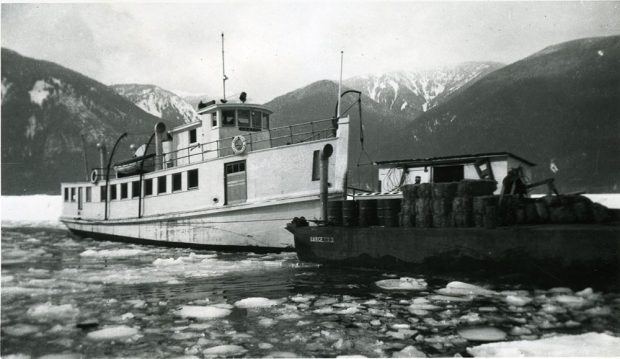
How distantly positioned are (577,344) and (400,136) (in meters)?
22.5

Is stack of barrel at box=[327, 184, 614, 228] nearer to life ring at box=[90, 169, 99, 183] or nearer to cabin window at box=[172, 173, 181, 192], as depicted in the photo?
cabin window at box=[172, 173, 181, 192]

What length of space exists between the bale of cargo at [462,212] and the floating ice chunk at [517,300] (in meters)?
1.39

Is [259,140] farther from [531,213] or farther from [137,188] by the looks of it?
[531,213]

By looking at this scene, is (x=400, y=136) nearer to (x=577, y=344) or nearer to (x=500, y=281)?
(x=500, y=281)

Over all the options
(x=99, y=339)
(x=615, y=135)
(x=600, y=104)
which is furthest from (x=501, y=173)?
(x=99, y=339)

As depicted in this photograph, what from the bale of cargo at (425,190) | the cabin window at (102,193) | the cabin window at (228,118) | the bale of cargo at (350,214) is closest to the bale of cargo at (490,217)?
the bale of cargo at (425,190)

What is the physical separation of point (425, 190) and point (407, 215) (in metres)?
0.51

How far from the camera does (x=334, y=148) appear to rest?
1012 cm

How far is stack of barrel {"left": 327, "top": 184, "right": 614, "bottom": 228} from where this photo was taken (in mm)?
6238

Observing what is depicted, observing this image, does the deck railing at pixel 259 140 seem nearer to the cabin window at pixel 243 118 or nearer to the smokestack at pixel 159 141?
the smokestack at pixel 159 141

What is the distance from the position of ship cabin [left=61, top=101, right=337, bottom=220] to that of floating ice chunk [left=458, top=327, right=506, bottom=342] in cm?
614

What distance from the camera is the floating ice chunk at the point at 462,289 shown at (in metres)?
5.75

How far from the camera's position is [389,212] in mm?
7465

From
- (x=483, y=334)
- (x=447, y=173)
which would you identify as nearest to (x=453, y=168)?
(x=447, y=173)
